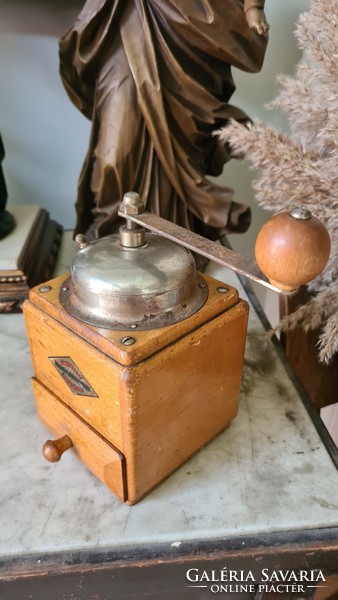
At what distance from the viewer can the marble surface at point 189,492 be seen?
552 mm

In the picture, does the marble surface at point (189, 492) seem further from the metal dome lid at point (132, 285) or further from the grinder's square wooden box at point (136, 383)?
the metal dome lid at point (132, 285)

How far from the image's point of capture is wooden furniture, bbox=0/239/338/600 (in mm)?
532

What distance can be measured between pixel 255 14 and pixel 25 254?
2.02 feet

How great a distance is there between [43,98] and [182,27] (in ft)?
1.86

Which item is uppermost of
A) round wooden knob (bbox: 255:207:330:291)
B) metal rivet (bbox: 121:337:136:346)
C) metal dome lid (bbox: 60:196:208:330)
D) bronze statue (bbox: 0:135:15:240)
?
round wooden knob (bbox: 255:207:330:291)

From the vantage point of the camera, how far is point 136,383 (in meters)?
0.49

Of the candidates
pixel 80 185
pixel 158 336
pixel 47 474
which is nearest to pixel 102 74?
pixel 80 185

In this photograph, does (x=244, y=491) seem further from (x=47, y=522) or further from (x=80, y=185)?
(x=80, y=185)

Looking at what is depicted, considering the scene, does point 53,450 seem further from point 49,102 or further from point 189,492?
point 49,102

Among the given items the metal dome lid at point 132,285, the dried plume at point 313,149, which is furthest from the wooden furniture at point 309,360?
the metal dome lid at point 132,285

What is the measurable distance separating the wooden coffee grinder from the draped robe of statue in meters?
0.33

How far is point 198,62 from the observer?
0.86m

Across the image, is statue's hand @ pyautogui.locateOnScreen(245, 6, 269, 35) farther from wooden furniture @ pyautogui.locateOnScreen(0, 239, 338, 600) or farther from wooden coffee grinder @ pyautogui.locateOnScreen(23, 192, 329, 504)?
wooden furniture @ pyautogui.locateOnScreen(0, 239, 338, 600)

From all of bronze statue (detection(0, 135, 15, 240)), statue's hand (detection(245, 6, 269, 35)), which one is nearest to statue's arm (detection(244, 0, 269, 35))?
statue's hand (detection(245, 6, 269, 35))
